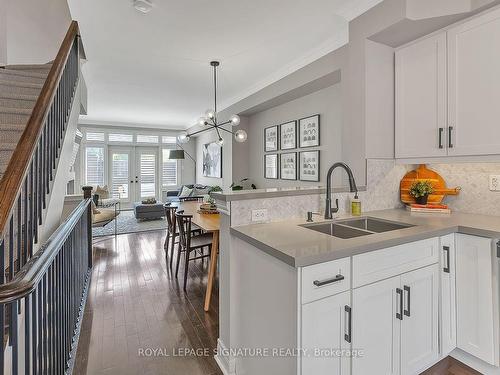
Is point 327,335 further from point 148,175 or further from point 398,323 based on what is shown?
point 148,175

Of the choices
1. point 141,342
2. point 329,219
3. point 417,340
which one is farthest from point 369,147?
point 141,342

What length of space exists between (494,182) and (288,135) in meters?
2.95

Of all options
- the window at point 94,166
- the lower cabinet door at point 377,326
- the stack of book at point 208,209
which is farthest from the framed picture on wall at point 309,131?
the window at point 94,166

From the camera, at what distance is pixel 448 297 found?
1.75 metres

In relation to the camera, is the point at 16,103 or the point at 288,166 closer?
the point at 16,103

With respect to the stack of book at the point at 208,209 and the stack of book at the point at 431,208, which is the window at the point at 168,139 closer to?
the stack of book at the point at 208,209

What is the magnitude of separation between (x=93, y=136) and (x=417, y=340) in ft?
30.0

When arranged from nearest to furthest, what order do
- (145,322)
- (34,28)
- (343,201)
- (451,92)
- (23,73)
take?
(451,92) → (343,201) → (145,322) → (23,73) → (34,28)

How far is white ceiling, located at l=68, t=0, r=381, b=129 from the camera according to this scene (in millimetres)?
2549

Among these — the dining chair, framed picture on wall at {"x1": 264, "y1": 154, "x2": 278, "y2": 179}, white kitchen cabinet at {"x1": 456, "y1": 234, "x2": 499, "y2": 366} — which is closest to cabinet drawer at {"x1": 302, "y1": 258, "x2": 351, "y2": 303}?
white kitchen cabinet at {"x1": 456, "y1": 234, "x2": 499, "y2": 366}

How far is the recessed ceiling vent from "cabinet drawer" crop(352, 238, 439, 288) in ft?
8.76

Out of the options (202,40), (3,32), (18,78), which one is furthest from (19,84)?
(202,40)

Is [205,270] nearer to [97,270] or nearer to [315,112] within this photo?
[97,270]

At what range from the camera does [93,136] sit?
8.29 meters
